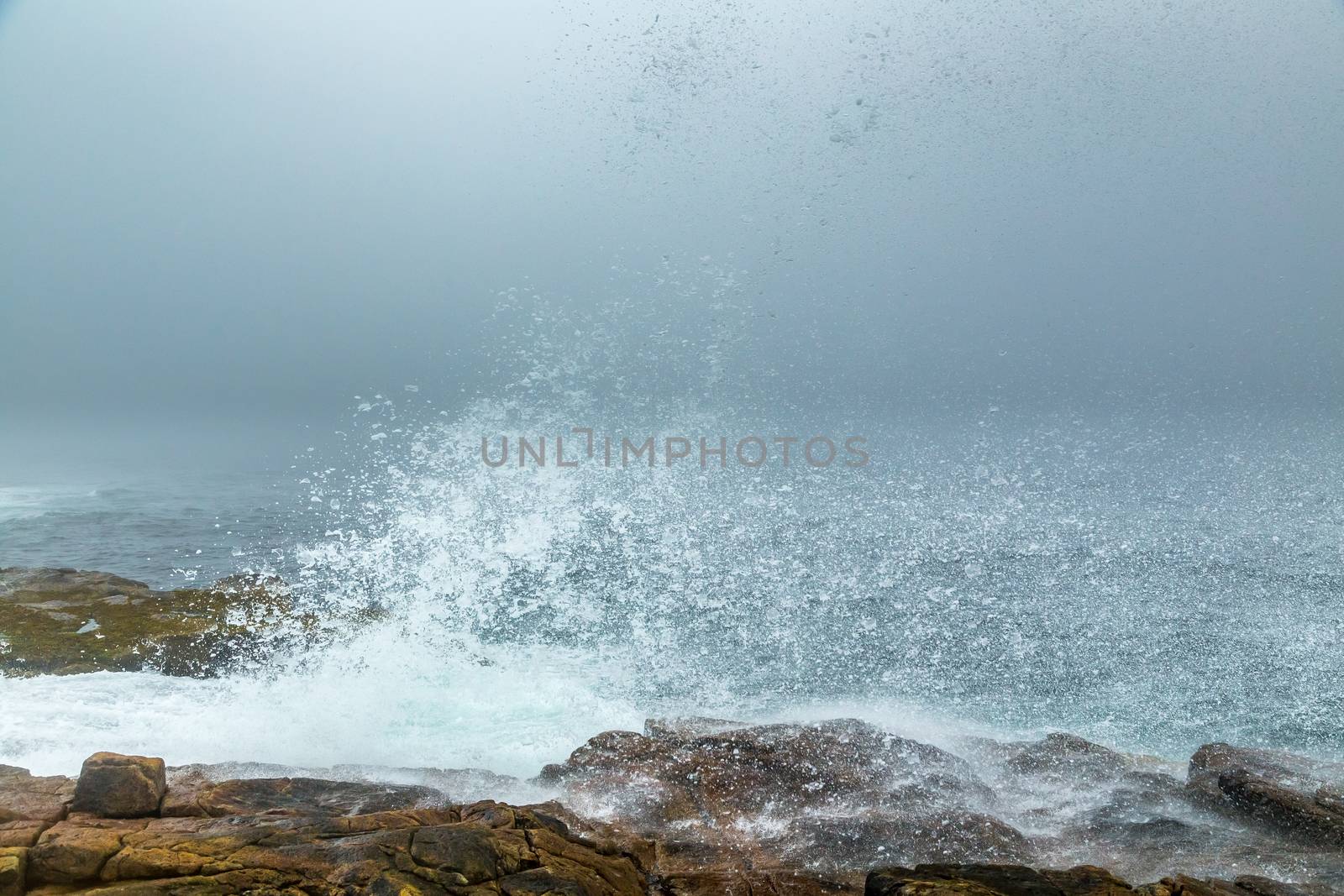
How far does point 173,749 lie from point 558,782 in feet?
13.9

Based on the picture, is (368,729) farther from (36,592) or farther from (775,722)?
(36,592)

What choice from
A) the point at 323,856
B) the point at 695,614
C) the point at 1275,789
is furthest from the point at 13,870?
the point at 695,614

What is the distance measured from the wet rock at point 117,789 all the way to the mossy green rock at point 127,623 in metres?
6.10

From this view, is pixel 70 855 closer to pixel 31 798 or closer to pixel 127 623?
pixel 31 798

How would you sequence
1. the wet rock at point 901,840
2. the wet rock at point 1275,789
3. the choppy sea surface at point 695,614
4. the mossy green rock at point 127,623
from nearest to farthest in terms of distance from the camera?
the wet rock at point 901,840 → the wet rock at point 1275,789 → the choppy sea surface at point 695,614 → the mossy green rock at point 127,623

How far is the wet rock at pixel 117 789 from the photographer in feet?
18.9

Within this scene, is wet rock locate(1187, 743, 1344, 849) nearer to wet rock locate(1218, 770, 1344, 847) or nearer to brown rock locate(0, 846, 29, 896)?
wet rock locate(1218, 770, 1344, 847)

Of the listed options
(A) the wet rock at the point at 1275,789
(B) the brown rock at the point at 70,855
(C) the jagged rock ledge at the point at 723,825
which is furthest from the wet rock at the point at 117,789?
(A) the wet rock at the point at 1275,789

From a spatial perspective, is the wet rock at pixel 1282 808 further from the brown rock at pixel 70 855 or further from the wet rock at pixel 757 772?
the brown rock at pixel 70 855

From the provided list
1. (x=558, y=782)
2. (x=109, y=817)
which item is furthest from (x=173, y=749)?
(x=558, y=782)

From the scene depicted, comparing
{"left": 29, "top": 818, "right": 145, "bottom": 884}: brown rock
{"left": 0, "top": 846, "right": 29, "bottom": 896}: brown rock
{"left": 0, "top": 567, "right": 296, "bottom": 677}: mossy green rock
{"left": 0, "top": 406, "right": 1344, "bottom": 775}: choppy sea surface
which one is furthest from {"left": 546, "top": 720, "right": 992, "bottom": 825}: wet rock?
{"left": 0, "top": 567, "right": 296, "bottom": 677}: mossy green rock

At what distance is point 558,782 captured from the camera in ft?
25.7

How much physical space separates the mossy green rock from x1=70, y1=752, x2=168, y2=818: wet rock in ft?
Answer: 20.0

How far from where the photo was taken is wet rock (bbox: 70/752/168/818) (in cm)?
Result: 575
